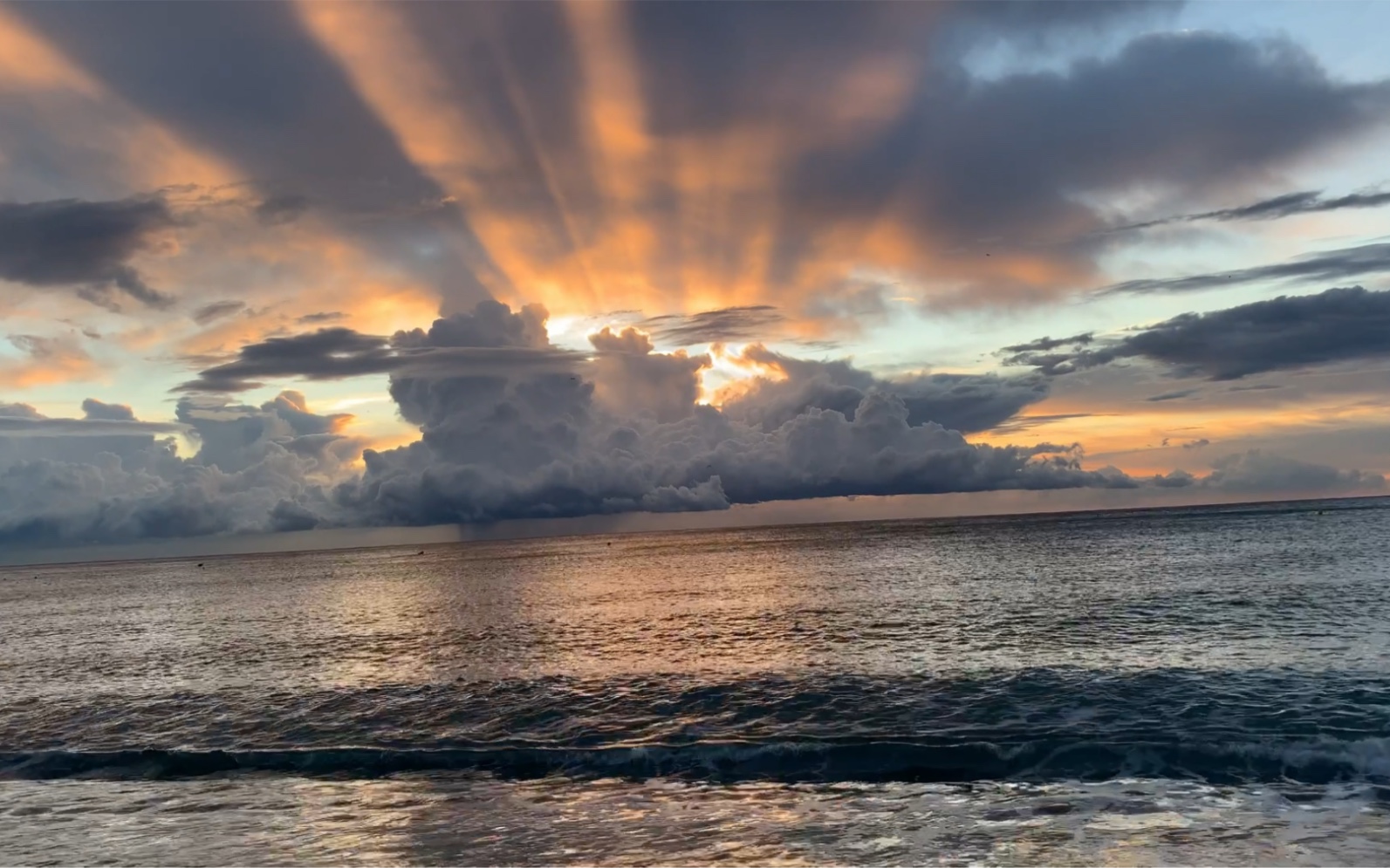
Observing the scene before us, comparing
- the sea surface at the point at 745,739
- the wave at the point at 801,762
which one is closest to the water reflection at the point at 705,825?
the sea surface at the point at 745,739

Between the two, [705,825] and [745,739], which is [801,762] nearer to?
[745,739]

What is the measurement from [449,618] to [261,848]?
63.2m

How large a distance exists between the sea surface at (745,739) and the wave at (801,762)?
0.41 ft

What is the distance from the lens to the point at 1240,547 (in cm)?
12925

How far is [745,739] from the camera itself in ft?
98.9

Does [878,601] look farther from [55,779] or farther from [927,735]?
[55,779]

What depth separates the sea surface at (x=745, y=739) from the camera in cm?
2038

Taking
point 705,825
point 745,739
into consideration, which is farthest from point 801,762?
point 705,825

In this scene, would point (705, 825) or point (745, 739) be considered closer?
point (705, 825)

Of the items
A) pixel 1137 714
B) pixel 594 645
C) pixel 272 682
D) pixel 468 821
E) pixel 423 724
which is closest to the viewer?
pixel 468 821

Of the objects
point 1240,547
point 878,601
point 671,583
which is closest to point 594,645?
point 878,601

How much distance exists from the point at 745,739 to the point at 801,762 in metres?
3.40

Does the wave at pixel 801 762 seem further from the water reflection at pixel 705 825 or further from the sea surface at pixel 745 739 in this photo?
the water reflection at pixel 705 825

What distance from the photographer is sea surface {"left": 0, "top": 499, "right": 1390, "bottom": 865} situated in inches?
802
